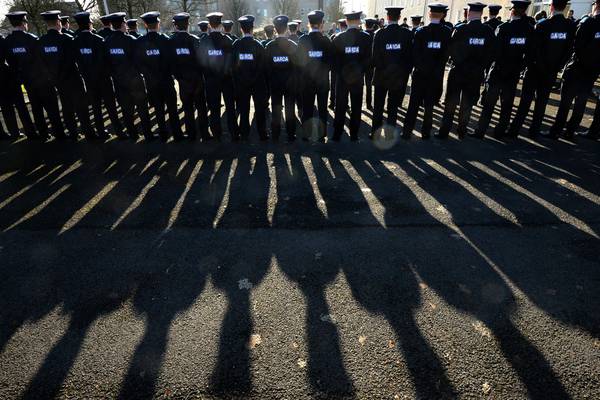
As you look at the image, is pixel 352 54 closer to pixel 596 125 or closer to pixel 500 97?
pixel 500 97

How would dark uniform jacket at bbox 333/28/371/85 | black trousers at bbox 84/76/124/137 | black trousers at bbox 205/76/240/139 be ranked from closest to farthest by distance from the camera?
dark uniform jacket at bbox 333/28/371/85 < black trousers at bbox 205/76/240/139 < black trousers at bbox 84/76/124/137

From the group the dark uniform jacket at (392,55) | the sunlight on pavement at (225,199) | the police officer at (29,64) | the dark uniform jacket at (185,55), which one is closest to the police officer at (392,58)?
the dark uniform jacket at (392,55)

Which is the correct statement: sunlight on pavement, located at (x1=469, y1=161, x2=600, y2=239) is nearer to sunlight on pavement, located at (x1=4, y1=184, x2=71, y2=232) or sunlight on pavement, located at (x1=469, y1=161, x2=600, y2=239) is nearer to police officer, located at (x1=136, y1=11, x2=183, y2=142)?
police officer, located at (x1=136, y1=11, x2=183, y2=142)

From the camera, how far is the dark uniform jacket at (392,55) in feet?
22.1

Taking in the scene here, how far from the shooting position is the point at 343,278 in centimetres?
373

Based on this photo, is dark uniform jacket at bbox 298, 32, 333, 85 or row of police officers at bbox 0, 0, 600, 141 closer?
row of police officers at bbox 0, 0, 600, 141

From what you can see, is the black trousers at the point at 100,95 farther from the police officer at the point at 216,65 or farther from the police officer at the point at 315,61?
the police officer at the point at 315,61

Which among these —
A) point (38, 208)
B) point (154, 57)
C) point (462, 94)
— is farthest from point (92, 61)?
point (462, 94)

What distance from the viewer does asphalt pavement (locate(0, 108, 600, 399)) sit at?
2.74 metres

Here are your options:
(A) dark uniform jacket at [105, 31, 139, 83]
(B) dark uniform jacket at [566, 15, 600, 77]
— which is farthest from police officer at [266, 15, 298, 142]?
(B) dark uniform jacket at [566, 15, 600, 77]

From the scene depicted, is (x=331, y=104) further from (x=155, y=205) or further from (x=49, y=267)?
(x=49, y=267)

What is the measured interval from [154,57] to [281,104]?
2524 millimetres

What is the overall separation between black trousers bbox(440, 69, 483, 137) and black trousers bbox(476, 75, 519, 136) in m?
0.25

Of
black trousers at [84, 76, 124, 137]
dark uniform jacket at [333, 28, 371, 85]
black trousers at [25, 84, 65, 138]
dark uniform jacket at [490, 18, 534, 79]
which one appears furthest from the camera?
black trousers at [25, 84, 65, 138]
